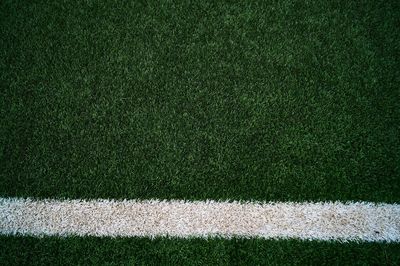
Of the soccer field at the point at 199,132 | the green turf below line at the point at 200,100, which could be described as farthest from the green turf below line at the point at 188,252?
the green turf below line at the point at 200,100

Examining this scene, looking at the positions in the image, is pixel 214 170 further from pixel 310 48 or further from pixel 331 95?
pixel 310 48

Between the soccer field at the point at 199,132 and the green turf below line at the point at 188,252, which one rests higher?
the soccer field at the point at 199,132

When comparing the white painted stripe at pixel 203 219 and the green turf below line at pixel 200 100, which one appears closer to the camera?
the white painted stripe at pixel 203 219

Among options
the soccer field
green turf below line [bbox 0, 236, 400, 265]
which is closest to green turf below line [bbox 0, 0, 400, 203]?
the soccer field

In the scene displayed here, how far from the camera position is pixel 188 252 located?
1613 millimetres

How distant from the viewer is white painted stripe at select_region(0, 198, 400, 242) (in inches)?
64.5

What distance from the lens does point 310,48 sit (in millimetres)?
2066

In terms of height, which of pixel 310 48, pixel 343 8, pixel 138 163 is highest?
pixel 343 8

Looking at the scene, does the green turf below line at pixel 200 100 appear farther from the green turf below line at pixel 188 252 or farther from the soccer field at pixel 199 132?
the green turf below line at pixel 188 252

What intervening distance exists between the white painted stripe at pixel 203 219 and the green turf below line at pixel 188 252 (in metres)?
0.04

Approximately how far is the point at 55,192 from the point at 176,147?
2.09 feet

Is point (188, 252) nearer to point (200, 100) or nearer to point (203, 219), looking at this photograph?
point (203, 219)

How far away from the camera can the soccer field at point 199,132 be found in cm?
164

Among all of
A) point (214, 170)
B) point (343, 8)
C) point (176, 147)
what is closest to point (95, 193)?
point (176, 147)
